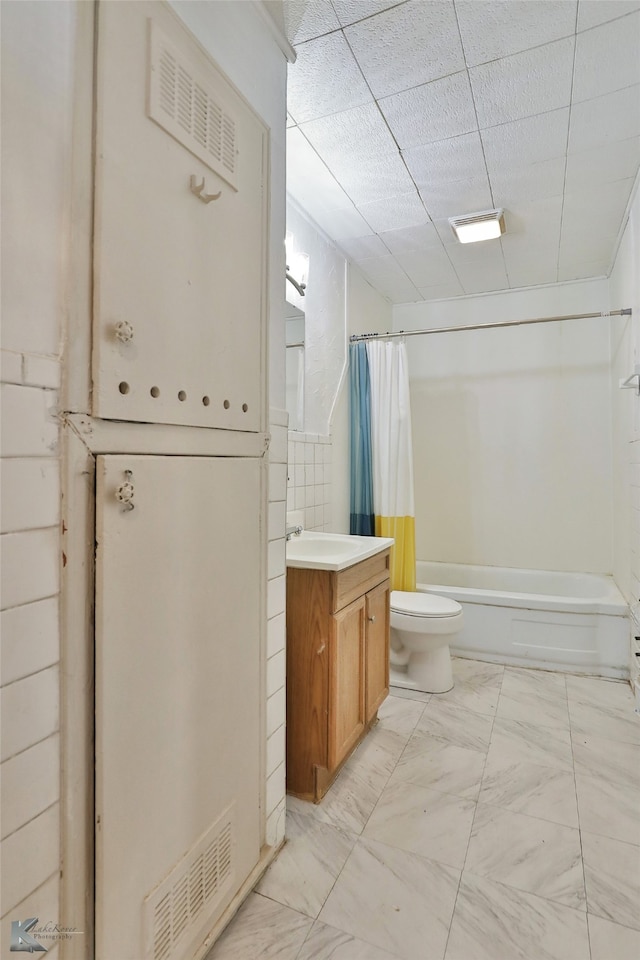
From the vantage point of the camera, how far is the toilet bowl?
2383mm

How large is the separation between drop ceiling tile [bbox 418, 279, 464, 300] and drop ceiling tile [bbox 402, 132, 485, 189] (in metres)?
1.20

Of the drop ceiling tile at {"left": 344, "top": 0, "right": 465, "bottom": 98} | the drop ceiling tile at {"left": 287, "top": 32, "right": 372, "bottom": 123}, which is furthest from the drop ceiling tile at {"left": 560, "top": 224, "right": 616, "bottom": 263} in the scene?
the drop ceiling tile at {"left": 287, "top": 32, "right": 372, "bottom": 123}

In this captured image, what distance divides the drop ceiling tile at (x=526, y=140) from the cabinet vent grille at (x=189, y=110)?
1.25m

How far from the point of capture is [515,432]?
3463mm

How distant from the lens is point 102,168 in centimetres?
82

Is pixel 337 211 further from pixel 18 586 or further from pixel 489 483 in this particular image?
pixel 18 586

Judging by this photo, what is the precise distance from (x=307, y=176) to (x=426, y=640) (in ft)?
7.48

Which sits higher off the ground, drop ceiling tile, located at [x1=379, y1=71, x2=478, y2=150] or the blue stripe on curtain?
drop ceiling tile, located at [x1=379, y1=71, x2=478, y2=150]

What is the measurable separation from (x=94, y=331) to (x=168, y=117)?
50cm

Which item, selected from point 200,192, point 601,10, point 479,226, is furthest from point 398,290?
point 200,192

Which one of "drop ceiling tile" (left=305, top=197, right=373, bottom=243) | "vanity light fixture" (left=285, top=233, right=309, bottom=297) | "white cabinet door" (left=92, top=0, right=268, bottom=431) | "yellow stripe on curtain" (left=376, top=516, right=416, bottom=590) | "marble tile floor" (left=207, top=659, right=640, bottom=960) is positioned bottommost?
"marble tile floor" (left=207, top=659, right=640, bottom=960)

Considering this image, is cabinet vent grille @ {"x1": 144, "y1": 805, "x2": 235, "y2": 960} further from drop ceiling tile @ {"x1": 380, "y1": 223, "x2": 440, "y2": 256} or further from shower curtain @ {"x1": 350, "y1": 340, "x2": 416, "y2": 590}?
drop ceiling tile @ {"x1": 380, "y1": 223, "x2": 440, "y2": 256}

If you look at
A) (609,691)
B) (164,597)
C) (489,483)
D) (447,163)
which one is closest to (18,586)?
(164,597)

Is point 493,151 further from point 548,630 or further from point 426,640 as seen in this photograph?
point 548,630
